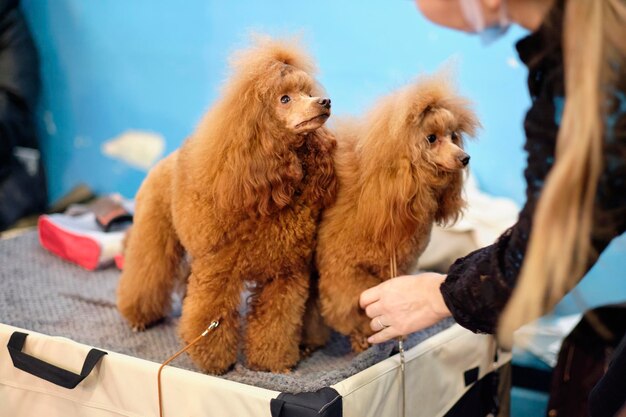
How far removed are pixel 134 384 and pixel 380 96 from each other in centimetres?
59

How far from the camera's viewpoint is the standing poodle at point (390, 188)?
3.00ft

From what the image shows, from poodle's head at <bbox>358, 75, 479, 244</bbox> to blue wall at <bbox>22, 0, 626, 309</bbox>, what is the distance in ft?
1.86

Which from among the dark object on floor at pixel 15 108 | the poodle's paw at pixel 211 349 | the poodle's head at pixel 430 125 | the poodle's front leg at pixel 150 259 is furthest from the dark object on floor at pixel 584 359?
the dark object on floor at pixel 15 108

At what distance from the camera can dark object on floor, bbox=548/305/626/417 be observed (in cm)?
115

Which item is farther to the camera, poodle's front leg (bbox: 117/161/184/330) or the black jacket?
poodle's front leg (bbox: 117/161/184/330)

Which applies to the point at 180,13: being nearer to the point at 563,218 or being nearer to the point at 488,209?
the point at 488,209

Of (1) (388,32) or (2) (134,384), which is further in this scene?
(1) (388,32)

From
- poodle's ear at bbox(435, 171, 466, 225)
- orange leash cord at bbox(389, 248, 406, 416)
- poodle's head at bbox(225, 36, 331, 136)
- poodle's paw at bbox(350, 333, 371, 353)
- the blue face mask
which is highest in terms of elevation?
the blue face mask

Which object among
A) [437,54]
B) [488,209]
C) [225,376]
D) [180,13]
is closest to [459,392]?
[225,376]

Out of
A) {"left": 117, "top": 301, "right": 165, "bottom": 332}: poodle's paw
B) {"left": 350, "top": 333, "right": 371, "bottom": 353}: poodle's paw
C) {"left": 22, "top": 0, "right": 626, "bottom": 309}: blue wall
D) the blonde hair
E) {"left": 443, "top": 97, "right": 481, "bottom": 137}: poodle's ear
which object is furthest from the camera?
{"left": 22, "top": 0, "right": 626, "bottom": 309}: blue wall

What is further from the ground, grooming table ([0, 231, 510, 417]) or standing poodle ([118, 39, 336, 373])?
standing poodle ([118, 39, 336, 373])

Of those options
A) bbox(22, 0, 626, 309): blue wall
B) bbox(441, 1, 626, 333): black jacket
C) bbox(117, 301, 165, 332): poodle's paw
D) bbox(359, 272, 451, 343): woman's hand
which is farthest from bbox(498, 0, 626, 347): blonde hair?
bbox(22, 0, 626, 309): blue wall

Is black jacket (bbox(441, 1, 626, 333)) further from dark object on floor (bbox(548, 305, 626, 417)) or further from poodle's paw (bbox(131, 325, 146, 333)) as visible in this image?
poodle's paw (bbox(131, 325, 146, 333))

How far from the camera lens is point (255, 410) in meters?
0.87
